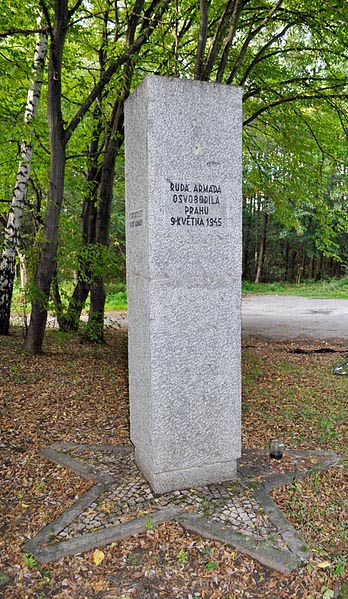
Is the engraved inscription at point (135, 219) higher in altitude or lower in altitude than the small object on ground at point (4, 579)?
higher

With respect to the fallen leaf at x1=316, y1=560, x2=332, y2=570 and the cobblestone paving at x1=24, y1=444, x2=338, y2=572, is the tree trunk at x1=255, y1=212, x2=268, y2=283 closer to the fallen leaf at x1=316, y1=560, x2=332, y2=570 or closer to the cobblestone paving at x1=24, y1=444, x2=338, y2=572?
the cobblestone paving at x1=24, y1=444, x2=338, y2=572

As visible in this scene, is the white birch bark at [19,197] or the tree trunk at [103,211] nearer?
the white birch bark at [19,197]

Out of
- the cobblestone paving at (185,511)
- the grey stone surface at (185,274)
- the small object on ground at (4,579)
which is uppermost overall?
the grey stone surface at (185,274)

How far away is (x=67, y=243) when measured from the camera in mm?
8031

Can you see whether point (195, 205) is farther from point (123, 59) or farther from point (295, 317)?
point (295, 317)

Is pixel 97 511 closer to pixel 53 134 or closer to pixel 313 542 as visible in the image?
pixel 313 542

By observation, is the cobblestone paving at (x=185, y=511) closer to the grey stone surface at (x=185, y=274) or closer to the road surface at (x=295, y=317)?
the grey stone surface at (x=185, y=274)

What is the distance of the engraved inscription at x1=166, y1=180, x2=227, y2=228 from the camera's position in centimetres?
335

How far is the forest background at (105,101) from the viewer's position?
22.0 feet

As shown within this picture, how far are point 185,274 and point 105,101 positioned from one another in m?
6.49

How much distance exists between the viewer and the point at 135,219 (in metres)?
3.57

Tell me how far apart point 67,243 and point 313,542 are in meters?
6.05

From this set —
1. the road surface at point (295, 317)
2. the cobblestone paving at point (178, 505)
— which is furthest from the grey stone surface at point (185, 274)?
the road surface at point (295, 317)

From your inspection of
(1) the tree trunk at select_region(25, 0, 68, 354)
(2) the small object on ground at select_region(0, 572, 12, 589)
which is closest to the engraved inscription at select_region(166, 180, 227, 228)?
(2) the small object on ground at select_region(0, 572, 12, 589)
